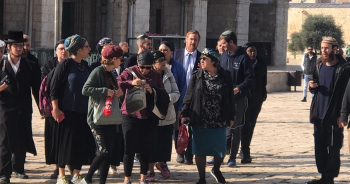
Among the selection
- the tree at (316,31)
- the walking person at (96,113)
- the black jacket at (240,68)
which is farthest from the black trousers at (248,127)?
the tree at (316,31)

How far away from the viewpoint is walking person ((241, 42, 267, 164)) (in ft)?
38.6

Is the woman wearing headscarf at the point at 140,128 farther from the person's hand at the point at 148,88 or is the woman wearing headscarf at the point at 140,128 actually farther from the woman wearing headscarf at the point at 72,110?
the woman wearing headscarf at the point at 72,110

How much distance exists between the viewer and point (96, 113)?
8836mm

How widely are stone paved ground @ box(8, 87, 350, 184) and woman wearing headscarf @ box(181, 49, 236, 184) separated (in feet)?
1.58

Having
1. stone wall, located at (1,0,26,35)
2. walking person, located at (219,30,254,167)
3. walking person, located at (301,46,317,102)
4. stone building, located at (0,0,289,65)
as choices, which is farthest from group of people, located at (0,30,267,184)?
stone wall, located at (1,0,26,35)

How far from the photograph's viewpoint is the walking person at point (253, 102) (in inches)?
464

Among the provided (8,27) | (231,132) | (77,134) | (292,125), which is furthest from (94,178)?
(8,27)

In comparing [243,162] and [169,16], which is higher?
[169,16]

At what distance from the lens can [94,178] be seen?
9992 mm

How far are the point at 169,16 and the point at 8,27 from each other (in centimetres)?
1027

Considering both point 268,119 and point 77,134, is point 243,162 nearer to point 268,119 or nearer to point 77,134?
→ point 77,134

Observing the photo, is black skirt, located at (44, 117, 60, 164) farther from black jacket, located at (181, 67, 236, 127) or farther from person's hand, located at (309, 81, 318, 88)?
person's hand, located at (309, 81, 318, 88)

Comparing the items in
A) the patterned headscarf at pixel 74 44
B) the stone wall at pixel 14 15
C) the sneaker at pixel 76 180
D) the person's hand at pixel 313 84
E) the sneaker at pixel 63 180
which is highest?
the stone wall at pixel 14 15

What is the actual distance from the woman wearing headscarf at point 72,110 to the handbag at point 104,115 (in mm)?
333
